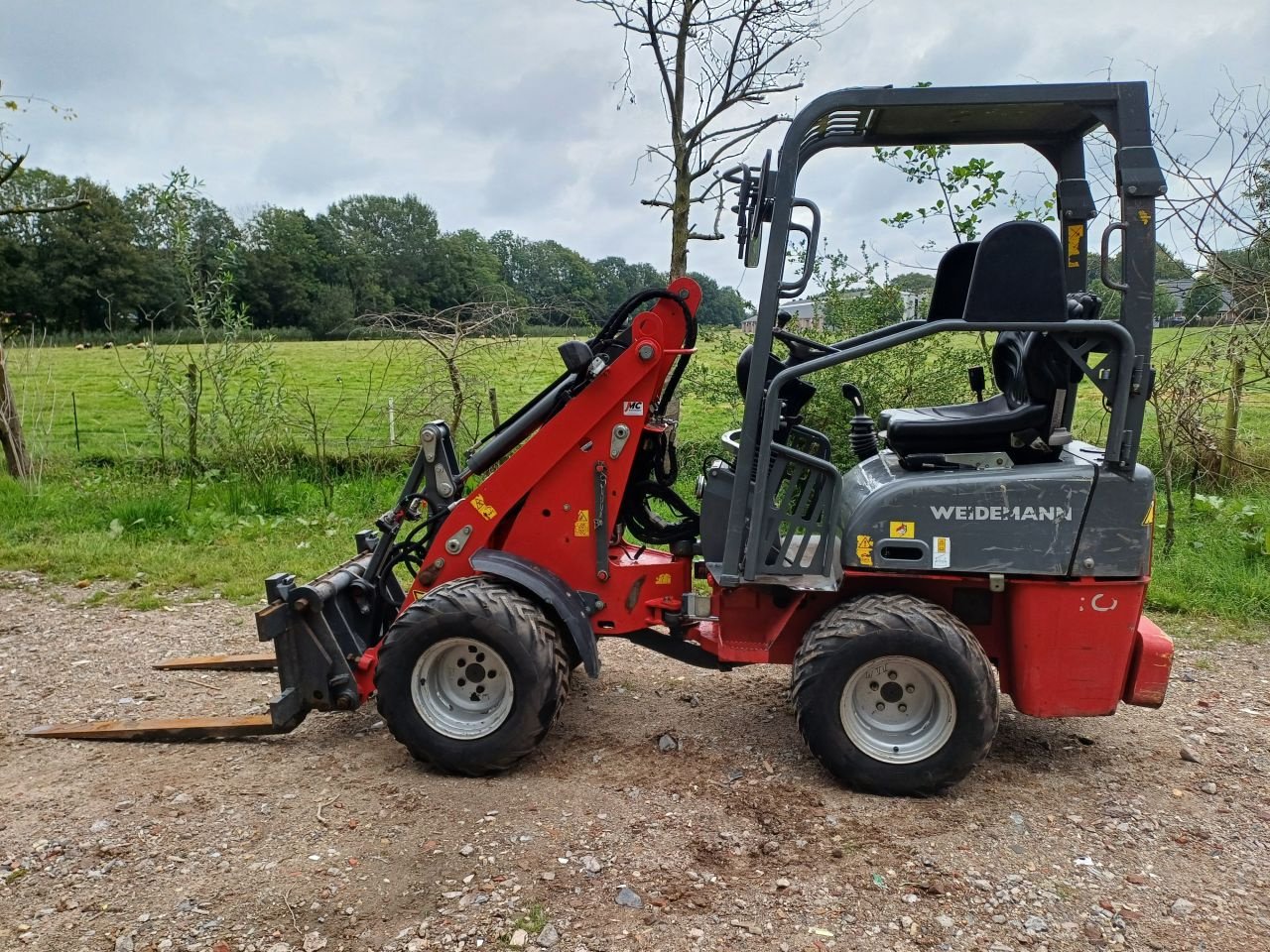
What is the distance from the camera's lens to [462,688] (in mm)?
3949

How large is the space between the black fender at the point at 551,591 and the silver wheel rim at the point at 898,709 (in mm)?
1090

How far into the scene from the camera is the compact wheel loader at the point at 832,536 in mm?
3518

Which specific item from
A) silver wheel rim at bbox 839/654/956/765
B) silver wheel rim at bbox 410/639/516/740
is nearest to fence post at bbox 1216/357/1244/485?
silver wheel rim at bbox 839/654/956/765

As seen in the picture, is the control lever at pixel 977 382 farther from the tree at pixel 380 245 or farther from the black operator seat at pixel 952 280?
the tree at pixel 380 245

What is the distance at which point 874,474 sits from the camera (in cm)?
404

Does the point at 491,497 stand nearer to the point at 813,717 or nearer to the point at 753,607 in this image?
the point at 753,607

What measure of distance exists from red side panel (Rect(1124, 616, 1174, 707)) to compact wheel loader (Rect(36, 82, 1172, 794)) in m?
0.01

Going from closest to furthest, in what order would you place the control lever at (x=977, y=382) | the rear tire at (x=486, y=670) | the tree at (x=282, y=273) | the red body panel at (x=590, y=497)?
the rear tire at (x=486, y=670) → the red body panel at (x=590, y=497) → the control lever at (x=977, y=382) → the tree at (x=282, y=273)

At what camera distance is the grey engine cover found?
3.52 meters

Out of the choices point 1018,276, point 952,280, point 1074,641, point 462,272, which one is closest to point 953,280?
point 952,280

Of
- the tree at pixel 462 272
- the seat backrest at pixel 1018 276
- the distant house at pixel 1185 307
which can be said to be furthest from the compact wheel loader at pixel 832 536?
the tree at pixel 462 272

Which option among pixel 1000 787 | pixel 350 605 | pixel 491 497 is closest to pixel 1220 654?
pixel 1000 787

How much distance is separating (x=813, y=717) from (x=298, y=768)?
222 cm

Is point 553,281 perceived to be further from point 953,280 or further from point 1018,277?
point 1018,277
